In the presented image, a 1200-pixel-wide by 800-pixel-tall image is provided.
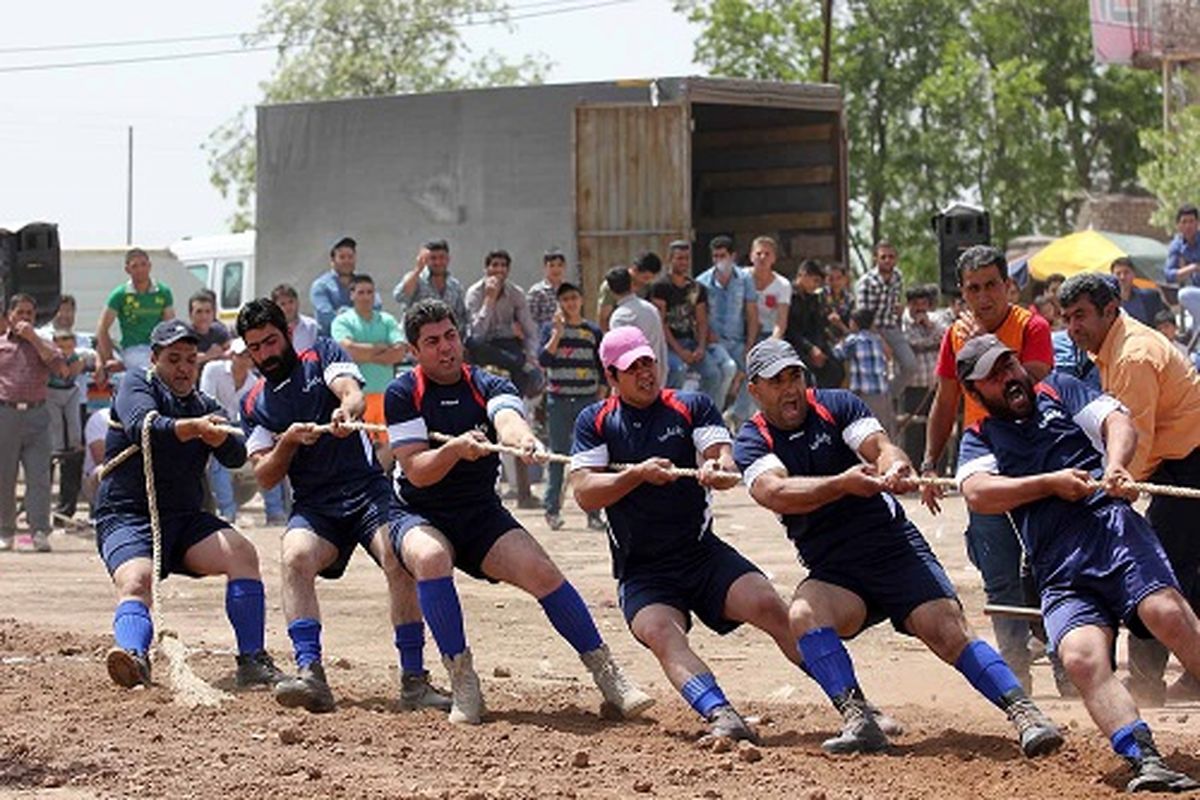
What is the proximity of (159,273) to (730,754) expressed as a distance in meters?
23.2

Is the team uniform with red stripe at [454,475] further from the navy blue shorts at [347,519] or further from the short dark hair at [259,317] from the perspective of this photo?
the short dark hair at [259,317]

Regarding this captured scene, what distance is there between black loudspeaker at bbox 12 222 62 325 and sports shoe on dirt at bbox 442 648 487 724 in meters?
9.79

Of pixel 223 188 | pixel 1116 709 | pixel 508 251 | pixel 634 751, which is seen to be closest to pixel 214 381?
pixel 508 251

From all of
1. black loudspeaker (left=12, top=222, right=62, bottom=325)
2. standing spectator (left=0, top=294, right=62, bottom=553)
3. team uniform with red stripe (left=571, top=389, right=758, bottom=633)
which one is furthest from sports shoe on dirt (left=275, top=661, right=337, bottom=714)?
black loudspeaker (left=12, top=222, right=62, bottom=325)

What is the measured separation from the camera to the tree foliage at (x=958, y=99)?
57031 millimetres

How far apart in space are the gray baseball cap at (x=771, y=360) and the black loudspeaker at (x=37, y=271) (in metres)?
10.9

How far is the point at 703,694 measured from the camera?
960cm

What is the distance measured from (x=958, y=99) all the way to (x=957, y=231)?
39.6m

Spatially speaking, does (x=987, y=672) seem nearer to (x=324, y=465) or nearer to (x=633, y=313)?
(x=324, y=465)

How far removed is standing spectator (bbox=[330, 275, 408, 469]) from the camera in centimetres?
1938

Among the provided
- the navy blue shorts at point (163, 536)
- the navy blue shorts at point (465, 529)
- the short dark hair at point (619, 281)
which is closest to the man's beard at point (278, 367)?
the navy blue shorts at point (163, 536)

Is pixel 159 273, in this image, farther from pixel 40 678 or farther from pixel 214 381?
pixel 40 678

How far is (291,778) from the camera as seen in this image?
8828 millimetres

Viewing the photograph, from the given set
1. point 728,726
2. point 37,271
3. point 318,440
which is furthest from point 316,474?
point 37,271
